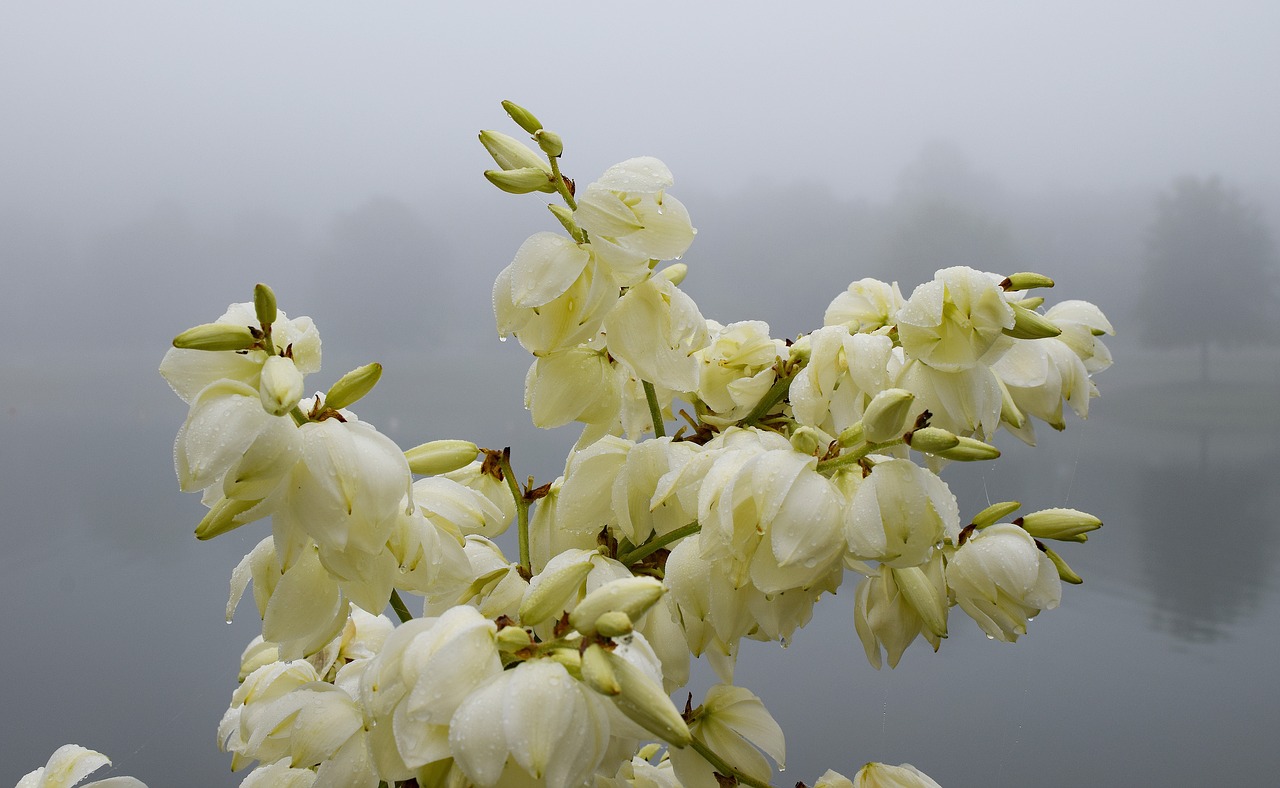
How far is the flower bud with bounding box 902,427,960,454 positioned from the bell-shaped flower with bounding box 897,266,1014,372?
67 millimetres

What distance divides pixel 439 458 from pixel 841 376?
181 mm

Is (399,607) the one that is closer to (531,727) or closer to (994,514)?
(531,727)

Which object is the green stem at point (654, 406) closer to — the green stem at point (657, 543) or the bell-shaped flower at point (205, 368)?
A: the green stem at point (657, 543)

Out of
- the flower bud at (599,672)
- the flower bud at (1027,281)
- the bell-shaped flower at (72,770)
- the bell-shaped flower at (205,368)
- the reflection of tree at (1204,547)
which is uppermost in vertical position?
the bell-shaped flower at (205,368)

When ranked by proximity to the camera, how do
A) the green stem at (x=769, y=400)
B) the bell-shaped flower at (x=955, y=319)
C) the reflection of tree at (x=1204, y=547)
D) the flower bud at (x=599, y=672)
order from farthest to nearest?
the reflection of tree at (x=1204, y=547) → the green stem at (x=769, y=400) → the bell-shaped flower at (x=955, y=319) → the flower bud at (x=599, y=672)

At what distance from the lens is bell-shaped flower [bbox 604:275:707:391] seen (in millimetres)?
387

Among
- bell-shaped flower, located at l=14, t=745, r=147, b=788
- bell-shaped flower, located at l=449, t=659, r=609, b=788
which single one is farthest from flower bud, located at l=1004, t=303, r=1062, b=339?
bell-shaped flower, located at l=14, t=745, r=147, b=788

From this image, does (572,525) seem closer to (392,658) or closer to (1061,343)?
(392,658)

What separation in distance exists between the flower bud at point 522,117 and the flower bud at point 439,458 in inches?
5.0

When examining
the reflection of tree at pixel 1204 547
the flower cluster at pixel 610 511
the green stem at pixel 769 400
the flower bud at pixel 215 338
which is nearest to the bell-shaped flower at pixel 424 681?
the flower cluster at pixel 610 511

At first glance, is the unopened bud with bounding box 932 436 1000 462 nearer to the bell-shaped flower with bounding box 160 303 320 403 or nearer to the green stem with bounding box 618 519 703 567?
the green stem with bounding box 618 519 703 567

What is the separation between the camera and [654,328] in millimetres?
388

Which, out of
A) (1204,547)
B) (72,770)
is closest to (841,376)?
(72,770)

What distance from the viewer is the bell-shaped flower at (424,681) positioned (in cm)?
26
